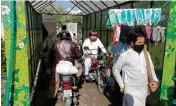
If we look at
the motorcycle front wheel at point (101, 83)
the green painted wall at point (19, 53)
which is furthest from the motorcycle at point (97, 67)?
the green painted wall at point (19, 53)

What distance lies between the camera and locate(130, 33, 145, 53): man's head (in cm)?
416

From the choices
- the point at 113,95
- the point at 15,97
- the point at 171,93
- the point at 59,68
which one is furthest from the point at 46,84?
the point at 171,93

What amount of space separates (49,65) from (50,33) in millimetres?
6351

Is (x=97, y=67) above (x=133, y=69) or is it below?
below

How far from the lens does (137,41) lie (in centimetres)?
416

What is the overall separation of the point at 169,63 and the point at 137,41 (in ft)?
4.49

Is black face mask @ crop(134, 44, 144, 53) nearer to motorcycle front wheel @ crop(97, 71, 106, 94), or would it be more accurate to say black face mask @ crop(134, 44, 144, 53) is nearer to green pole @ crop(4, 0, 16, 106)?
green pole @ crop(4, 0, 16, 106)

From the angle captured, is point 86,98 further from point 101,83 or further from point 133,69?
point 133,69

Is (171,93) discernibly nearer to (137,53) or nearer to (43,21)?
(137,53)

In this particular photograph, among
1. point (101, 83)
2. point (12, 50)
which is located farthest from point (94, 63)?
point (12, 50)

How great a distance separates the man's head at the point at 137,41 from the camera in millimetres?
4160

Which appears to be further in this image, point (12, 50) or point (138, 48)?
point (12, 50)

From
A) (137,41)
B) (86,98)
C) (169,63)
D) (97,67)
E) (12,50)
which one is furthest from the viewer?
(97,67)

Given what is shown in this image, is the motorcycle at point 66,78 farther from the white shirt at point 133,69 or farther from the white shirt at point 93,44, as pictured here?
the white shirt at point 93,44
